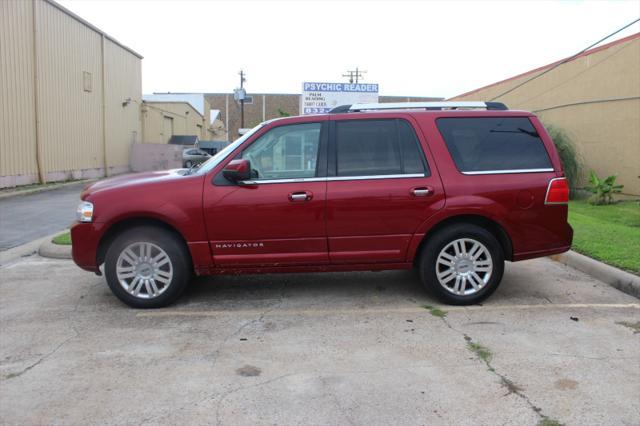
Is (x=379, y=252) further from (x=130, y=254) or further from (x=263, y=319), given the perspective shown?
(x=130, y=254)

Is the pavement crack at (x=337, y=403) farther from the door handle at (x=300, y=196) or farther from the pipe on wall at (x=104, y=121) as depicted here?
the pipe on wall at (x=104, y=121)

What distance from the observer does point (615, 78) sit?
522 inches

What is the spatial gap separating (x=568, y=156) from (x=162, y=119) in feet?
89.6

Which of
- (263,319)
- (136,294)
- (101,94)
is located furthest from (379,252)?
(101,94)

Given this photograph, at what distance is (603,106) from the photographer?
1380cm

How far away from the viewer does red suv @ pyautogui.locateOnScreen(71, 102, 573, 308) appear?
5.15m

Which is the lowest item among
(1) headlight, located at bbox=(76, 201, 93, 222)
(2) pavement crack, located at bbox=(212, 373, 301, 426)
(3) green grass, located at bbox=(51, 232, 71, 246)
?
(2) pavement crack, located at bbox=(212, 373, 301, 426)

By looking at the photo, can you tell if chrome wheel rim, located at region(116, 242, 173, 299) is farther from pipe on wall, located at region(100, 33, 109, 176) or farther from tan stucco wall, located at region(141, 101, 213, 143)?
tan stucco wall, located at region(141, 101, 213, 143)

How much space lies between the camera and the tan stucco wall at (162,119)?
3253 centimetres

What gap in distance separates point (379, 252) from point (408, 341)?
1.12 metres

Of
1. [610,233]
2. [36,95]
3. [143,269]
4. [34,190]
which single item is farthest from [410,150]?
[36,95]

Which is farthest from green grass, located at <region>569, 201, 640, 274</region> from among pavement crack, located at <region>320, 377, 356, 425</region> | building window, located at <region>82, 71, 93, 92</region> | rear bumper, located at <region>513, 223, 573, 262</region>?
building window, located at <region>82, 71, 93, 92</region>

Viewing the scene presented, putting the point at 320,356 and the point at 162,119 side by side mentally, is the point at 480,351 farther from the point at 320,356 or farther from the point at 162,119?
the point at 162,119

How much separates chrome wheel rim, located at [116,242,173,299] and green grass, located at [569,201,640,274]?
517cm
